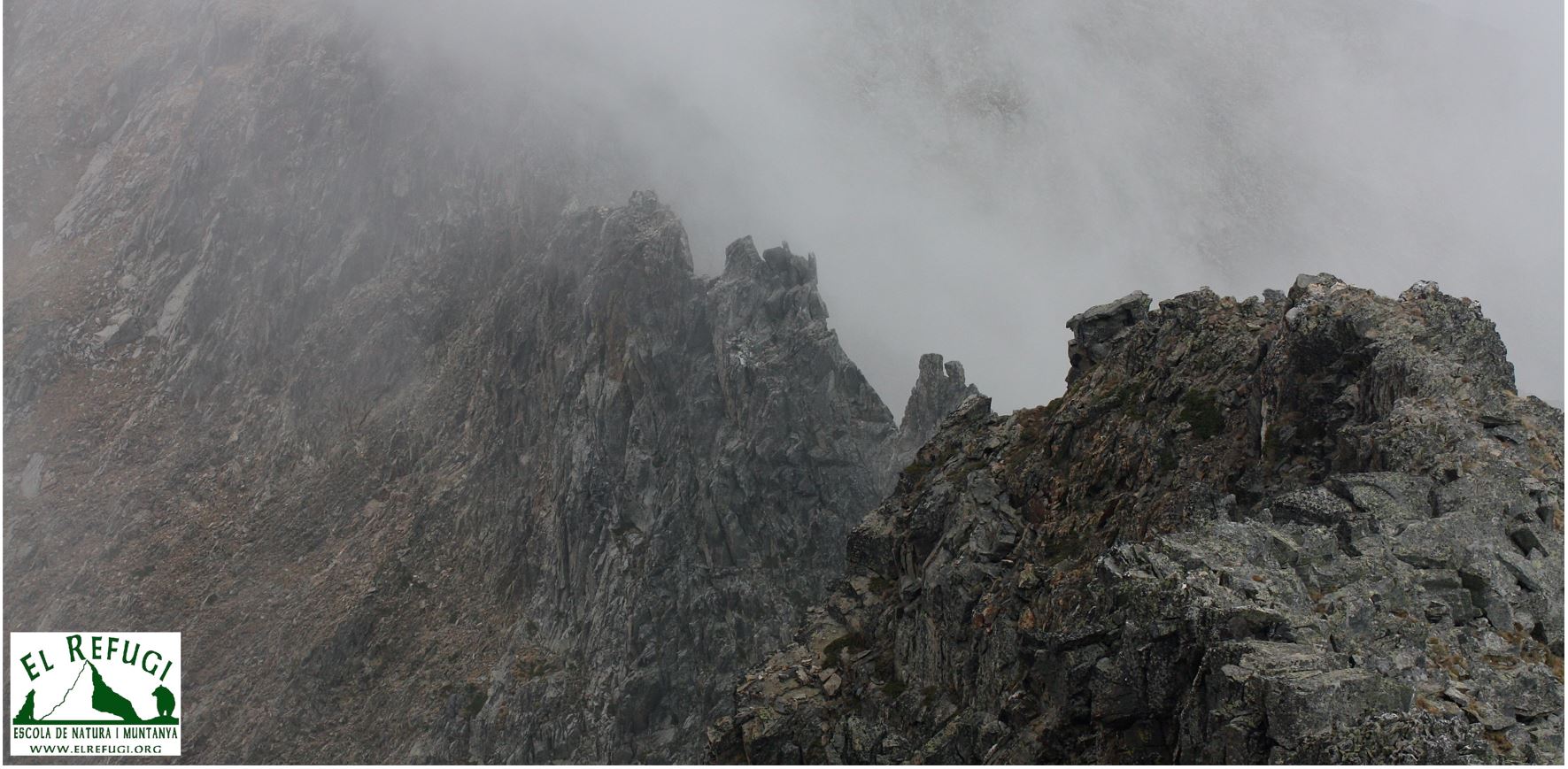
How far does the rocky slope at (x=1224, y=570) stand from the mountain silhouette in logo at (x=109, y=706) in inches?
809

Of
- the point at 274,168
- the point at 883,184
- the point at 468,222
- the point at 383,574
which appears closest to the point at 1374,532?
the point at 383,574

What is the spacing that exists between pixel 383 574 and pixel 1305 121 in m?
132

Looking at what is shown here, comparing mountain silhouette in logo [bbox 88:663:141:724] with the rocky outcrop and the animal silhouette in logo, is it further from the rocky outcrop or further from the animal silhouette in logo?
the rocky outcrop

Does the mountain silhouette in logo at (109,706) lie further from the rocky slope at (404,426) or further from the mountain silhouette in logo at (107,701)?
the rocky slope at (404,426)

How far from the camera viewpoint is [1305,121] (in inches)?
6073

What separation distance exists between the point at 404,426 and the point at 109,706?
52980mm

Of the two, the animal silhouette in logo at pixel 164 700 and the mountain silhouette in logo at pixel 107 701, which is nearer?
the mountain silhouette in logo at pixel 107 701

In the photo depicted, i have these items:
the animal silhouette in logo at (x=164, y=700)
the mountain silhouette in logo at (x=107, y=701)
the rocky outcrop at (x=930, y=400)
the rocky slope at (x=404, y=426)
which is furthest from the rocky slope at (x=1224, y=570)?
the rocky slope at (x=404, y=426)

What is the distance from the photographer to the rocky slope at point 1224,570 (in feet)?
56.0

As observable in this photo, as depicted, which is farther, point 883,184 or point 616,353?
point 883,184

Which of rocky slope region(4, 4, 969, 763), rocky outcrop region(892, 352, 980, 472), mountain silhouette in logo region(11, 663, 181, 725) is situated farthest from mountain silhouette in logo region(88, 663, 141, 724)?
rocky outcrop region(892, 352, 980, 472)

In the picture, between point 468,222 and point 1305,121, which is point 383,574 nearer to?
point 468,222

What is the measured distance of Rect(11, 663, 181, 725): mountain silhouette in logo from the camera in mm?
36469

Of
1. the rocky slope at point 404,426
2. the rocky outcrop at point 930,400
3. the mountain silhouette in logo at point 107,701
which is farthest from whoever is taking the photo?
the rocky outcrop at point 930,400
